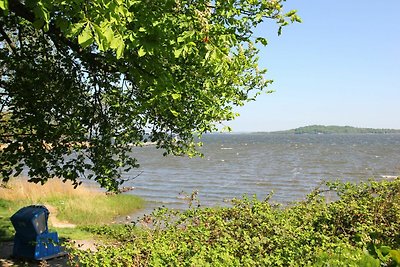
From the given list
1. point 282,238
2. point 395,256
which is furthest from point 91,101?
point 395,256

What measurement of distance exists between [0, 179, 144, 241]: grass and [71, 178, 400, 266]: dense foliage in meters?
9.38

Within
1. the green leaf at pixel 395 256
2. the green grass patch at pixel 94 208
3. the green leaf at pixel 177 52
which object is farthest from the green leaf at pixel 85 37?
the green grass patch at pixel 94 208

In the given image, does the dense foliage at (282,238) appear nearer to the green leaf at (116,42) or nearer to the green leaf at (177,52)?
the green leaf at (177,52)

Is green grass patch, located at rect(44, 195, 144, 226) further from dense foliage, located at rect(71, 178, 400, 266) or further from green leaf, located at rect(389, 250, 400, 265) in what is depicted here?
green leaf, located at rect(389, 250, 400, 265)

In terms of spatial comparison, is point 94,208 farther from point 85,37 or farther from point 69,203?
point 85,37

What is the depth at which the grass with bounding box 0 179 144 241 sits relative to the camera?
64.1 feet

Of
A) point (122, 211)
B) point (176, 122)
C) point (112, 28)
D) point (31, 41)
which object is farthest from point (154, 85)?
point (122, 211)

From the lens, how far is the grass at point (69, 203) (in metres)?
19.5

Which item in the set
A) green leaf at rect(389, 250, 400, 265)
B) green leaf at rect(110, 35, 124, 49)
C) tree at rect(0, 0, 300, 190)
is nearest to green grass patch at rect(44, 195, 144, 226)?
tree at rect(0, 0, 300, 190)

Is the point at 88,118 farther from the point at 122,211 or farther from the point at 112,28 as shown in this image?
the point at 122,211

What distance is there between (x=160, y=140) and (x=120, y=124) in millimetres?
952

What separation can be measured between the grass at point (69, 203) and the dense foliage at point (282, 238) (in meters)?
9.38

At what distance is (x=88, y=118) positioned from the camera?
880cm

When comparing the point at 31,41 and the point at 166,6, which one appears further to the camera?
the point at 31,41
